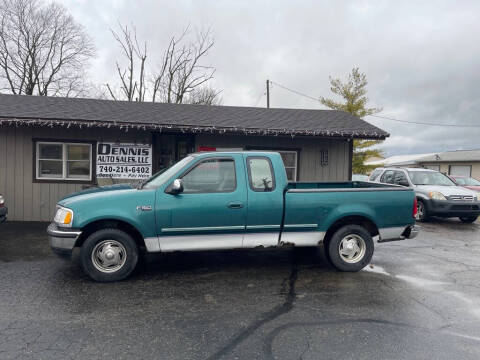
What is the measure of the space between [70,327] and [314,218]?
Result: 135 inches

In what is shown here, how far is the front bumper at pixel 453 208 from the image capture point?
987cm

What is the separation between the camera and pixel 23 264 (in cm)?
534

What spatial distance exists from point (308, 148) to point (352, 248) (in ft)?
17.9

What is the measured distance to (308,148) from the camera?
33.8ft

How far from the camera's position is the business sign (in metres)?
9.50

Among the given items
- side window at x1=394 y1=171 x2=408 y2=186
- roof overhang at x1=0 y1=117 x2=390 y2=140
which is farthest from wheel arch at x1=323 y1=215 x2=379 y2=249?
side window at x1=394 y1=171 x2=408 y2=186

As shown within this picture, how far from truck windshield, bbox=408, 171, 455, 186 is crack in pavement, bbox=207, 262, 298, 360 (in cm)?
829

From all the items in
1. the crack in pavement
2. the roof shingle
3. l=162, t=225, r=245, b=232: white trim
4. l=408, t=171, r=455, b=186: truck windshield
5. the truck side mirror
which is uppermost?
the roof shingle

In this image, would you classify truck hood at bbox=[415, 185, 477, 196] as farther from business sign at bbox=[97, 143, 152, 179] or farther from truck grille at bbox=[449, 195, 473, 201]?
business sign at bbox=[97, 143, 152, 179]

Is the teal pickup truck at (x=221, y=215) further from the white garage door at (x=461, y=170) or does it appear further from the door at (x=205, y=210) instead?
the white garage door at (x=461, y=170)

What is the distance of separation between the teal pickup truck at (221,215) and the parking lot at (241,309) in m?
0.45

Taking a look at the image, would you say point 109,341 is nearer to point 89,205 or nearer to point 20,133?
point 89,205

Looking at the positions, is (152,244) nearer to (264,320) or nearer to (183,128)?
(264,320)

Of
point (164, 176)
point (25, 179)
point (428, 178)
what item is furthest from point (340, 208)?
point (25, 179)
